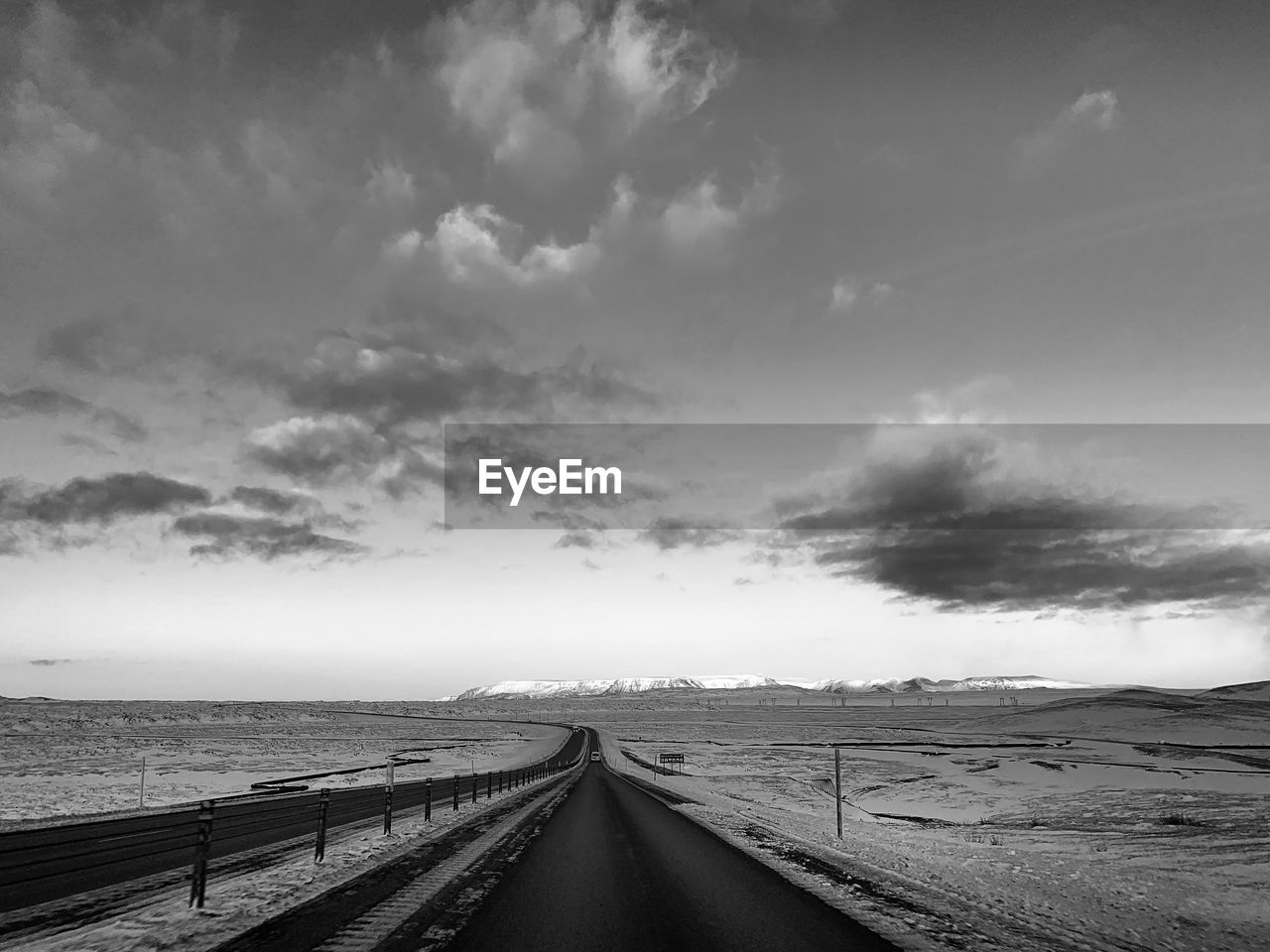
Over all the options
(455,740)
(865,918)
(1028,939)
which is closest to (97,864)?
(865,918)

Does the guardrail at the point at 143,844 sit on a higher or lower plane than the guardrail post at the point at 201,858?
lower

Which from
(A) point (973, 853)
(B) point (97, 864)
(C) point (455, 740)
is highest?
(B) point (97, 864)

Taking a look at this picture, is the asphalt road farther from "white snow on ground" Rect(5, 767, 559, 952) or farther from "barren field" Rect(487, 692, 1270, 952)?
"white snow on ground" Rect(5, 767, 559, 952)

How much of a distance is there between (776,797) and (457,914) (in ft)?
103

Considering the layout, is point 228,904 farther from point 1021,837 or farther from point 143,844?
point 1021,837

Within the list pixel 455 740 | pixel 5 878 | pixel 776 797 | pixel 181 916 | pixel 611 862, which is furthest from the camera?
pixel 455 740

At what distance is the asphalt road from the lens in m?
7.73

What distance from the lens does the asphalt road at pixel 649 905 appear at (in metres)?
7.73

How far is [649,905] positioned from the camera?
9422mm

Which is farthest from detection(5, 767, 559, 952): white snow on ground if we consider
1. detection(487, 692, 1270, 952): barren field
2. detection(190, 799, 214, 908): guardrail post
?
detection(487, 692, 1270, 952): barren field

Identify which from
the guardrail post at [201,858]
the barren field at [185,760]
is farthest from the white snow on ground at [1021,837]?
the barren field at [185,760]

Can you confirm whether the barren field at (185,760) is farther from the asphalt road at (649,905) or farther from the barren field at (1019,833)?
the asphalt road at (649,905)

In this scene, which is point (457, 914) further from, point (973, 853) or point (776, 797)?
point (776, 797)

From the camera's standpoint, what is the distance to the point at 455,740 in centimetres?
8288
